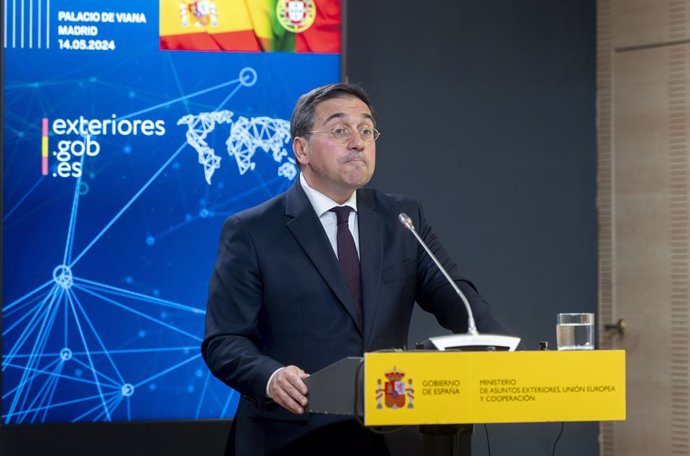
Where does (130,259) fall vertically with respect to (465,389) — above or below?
above

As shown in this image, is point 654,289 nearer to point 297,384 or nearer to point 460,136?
point 460,136

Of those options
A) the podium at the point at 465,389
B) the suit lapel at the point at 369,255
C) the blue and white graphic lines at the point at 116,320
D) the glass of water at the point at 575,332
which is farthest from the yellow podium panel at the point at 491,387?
the blue and white graphic lines at the point at 116,320

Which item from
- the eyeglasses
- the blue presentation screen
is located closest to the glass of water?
the eyeglasses

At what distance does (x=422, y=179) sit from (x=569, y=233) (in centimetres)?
81

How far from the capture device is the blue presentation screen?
389cm

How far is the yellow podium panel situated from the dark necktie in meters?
0.59

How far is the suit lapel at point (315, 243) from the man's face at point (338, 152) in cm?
8

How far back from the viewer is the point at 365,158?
2.60m

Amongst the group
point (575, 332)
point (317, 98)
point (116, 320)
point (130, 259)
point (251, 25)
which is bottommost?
point (116, 320)

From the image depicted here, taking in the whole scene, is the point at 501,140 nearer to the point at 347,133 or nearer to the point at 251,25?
the point at 251,25

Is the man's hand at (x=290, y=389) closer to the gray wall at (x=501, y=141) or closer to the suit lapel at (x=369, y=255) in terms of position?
the suit lapel at (x=369, y=255)

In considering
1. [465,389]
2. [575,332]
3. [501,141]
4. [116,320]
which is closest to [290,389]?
[465,389]

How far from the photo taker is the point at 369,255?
2.58 meters

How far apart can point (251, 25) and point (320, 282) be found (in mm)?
1857
